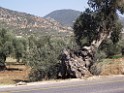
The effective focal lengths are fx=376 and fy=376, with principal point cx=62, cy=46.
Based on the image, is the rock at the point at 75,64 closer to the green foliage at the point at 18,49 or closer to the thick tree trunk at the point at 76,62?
the thick tree trunk at the point at 76,62

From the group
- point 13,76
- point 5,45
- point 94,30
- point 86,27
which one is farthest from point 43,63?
point 5,45

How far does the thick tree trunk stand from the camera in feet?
75.3

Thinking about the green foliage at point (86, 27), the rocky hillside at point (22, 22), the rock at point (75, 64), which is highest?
the rocky hillside at point (22, 22)

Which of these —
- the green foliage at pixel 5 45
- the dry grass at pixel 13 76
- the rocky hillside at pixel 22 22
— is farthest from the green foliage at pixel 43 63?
the rocky hillside at pixel 22 22

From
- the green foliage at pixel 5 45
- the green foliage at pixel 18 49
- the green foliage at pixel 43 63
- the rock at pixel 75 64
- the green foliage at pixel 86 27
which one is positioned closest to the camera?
the rock at pixel 75 64

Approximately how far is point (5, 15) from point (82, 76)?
157947 mm

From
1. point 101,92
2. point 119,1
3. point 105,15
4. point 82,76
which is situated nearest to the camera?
point 101,92

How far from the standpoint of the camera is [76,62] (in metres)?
23.3

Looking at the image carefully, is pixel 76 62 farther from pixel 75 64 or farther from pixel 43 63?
pixel 43 63

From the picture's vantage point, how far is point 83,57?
24.0m

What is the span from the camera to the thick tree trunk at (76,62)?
903 inches

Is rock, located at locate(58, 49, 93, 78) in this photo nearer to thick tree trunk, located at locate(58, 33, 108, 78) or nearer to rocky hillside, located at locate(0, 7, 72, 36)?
thick tree trunk, located at locate(58, 33, 108, 78)

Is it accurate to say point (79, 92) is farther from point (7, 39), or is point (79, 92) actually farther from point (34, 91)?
point (7, 39)

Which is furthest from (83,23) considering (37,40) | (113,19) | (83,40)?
(37,40)
